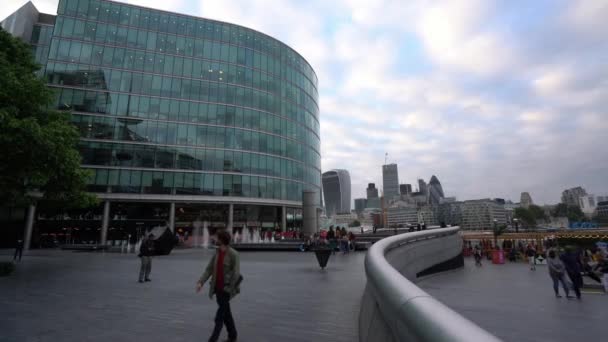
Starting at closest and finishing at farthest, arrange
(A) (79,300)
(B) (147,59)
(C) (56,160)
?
(A) (79,300)
(C) (56,160)
(B) (147,59)

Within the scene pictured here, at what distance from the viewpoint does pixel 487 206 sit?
7741 inches

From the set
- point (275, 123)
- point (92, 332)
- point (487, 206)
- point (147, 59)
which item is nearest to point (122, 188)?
point (147, 59)

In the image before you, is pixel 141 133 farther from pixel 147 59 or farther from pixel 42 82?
pixel 42 82

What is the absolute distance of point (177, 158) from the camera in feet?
141

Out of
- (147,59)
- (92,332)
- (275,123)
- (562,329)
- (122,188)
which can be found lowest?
(562,329)

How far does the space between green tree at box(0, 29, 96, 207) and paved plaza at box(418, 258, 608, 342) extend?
14.5 metres

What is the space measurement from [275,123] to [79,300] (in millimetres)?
44150

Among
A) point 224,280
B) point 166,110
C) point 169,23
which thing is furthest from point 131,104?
point 224,280

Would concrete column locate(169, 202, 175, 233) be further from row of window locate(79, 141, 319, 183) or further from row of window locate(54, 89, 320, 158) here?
row of window locate(54, 89, 320, 158)

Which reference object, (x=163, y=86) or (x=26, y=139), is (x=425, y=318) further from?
(x=163, y=86)

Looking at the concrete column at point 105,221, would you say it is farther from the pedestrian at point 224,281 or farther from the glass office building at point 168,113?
the pedestrian at point 224,281

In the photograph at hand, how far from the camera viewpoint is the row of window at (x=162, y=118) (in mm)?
40969

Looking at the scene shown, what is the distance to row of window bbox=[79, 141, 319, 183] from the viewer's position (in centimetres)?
4038

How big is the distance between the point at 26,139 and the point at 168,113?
3418 centimetres
